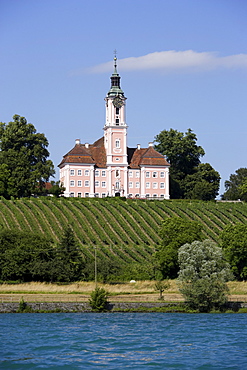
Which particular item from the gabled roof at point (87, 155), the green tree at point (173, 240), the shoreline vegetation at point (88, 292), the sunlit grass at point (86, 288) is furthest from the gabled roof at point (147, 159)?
the sunlit grass at point (86, 288)

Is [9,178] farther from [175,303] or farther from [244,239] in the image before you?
[175,303]

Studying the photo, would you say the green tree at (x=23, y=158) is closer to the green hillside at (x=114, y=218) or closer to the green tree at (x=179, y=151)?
the green hillside at (x=114, y=218)

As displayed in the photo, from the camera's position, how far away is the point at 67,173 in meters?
113

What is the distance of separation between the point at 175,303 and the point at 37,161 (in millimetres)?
64279

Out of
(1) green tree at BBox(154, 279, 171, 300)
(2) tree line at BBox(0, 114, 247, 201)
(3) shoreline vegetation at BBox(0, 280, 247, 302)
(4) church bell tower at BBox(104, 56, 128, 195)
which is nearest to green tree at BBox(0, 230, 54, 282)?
(3) shoreline vegetation at BBox(0, 280, 247, 302)

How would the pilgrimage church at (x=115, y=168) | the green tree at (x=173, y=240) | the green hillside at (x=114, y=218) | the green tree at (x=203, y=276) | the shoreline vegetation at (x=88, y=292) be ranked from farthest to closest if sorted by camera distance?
the pilgrimage church at (x=115, y=168) < the green hillside at (x=114, y=218) < the green tree at (x=173, y=240) < the shoreline vegetation at (x=88, y=292) < the green tree at (x=203, y=276)

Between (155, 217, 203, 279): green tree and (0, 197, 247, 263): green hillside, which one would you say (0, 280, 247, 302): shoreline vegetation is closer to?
(155, 217, 203, 279): green tree

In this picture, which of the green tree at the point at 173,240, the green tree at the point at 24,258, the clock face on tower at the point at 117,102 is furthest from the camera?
the clock face on tower at the point at 117,102

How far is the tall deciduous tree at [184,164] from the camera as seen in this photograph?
119m

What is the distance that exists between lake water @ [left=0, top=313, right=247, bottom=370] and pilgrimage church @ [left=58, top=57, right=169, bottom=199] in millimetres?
61826

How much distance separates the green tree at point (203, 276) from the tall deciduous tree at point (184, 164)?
5909 centimetres

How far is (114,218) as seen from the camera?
302 ft

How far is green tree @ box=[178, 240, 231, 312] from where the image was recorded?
54.0 metres

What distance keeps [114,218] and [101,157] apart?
26.3 metres
